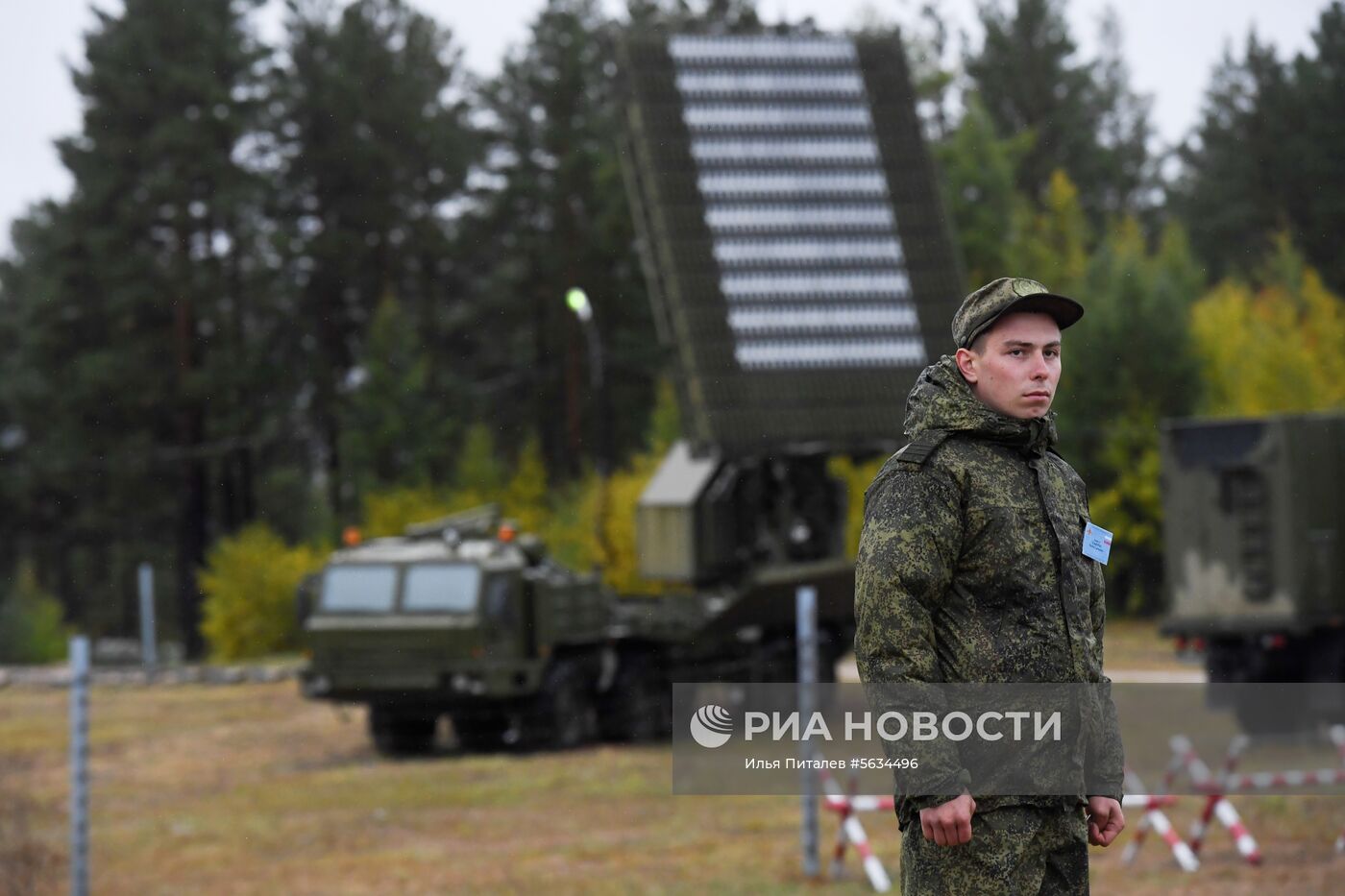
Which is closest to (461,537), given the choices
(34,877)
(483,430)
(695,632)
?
(695,632)

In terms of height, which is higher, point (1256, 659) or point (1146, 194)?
point (1146, 194)

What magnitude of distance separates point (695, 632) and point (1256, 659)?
499cm

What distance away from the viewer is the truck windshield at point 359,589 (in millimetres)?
17062

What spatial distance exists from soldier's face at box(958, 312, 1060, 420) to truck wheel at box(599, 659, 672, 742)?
14401mm

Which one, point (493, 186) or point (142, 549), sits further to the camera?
point (142, 549)

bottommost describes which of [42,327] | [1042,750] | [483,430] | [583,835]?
[583,835]

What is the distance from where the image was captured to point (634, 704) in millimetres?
18234

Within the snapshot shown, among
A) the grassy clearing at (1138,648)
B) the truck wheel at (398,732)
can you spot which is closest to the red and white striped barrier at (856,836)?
the truck wheel at (398,732)

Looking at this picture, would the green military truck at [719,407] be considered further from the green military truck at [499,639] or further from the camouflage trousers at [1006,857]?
the camouflage trousers at [1006,857]

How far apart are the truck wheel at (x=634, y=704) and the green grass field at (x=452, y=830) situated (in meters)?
0.45

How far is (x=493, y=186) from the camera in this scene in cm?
4744

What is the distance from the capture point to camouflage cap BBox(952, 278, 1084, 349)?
13.1ft

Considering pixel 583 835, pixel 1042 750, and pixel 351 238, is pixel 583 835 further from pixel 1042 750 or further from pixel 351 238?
pixel 351 238

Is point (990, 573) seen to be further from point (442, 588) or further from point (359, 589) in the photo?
point (359, 589)
